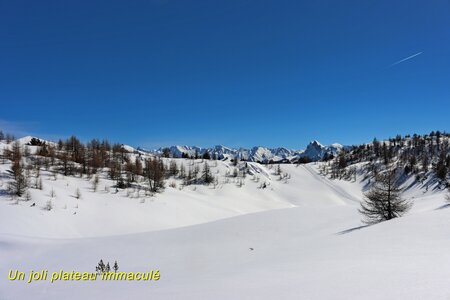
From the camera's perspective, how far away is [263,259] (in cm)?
1249

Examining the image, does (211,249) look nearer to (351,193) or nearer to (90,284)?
(90,284)

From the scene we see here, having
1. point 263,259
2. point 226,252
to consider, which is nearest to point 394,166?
point 226,252

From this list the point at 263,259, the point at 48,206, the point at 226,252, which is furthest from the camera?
the point at 48,206

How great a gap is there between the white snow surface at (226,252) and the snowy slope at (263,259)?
47 mm

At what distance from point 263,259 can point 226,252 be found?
3804 millimetres

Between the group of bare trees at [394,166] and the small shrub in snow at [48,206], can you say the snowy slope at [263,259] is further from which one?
the group of bare trees at [394,166]

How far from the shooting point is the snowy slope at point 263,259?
20.9ft

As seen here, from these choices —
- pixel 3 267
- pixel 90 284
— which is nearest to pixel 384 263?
pixel 90 284

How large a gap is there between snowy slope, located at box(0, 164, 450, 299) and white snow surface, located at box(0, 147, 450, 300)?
1.9 inches

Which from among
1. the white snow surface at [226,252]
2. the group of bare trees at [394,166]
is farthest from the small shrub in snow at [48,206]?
the group of bare trees at [394,166]

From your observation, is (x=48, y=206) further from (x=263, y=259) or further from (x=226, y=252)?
(x=263, y=259)

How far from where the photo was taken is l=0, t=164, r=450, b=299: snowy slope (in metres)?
6.37

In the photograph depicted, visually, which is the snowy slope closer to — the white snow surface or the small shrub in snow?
the white snow surface

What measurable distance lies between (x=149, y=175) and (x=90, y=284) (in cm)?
5063
